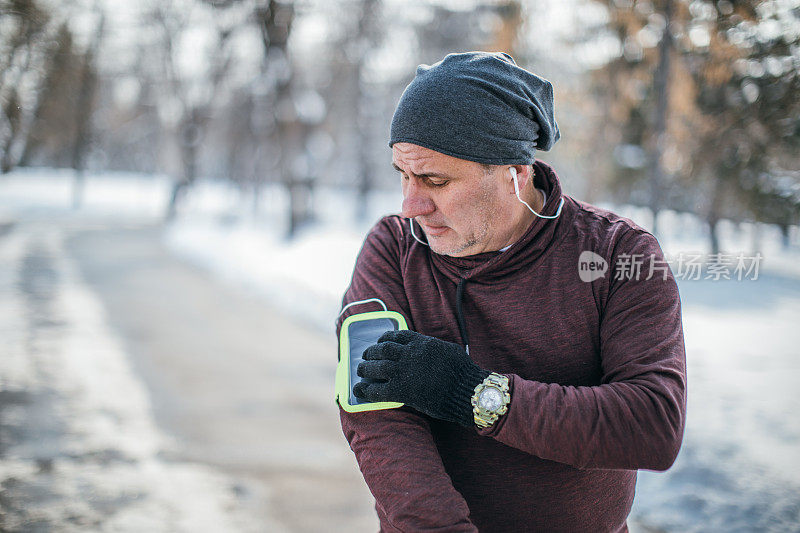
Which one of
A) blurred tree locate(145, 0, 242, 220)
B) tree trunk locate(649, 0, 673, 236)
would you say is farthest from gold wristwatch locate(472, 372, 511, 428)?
blurred tree locate(145, 0, 242, 220)

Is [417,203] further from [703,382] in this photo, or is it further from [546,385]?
[703,382]

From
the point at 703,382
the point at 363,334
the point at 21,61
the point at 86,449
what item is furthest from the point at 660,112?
the point at 363,334

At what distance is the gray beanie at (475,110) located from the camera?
Answer: 5.13 feet

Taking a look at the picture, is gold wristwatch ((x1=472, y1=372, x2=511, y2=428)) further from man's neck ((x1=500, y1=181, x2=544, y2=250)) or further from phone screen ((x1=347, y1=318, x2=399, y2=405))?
man's neck ((x1=500, y1=181, x2=544, y2=250))

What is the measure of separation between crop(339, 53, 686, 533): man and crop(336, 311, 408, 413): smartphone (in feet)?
0.18

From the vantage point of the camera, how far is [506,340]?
163 centimetres

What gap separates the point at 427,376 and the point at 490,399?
0.16 metres

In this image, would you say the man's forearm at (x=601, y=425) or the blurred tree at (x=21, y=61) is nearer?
the man's forearm at (x=601, y=425)

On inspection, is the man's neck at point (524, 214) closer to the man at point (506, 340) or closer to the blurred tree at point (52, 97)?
the man at point (506, 340)

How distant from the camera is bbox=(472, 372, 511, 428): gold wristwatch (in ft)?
4.67

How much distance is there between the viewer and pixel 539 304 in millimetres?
1603

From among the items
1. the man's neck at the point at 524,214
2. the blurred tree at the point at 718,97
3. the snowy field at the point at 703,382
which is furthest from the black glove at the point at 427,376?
the blurred tree at the point at 718,97

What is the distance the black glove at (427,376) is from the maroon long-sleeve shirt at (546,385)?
9 centimetres

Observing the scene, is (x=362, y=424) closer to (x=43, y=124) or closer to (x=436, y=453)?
(x=436, y=453)
